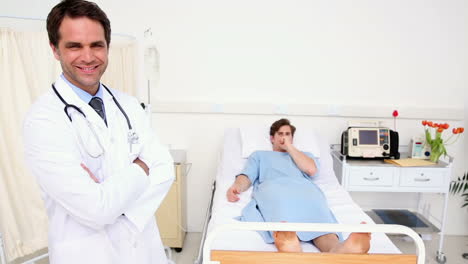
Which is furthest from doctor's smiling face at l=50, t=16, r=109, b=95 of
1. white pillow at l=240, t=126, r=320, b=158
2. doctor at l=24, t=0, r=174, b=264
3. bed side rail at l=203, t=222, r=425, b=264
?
white pillow at l=240, t=126, r=320, b=158

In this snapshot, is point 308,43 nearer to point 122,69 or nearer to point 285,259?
point 122,69

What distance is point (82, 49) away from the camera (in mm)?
1011

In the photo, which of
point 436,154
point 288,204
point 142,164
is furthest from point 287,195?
point 436,154

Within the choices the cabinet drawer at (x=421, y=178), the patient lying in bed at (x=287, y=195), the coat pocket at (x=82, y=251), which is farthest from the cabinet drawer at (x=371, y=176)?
the coat pocket at (x=82, y=251)

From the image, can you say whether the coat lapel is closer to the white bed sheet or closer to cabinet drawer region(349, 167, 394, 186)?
the white bed sheet

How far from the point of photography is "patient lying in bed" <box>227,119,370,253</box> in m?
1.37

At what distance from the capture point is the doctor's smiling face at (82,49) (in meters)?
0.99

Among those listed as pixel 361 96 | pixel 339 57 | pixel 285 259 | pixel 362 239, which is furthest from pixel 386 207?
pixel 285 259

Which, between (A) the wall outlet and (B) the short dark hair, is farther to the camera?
(A) the wall outlet

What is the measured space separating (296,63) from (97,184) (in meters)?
2.14

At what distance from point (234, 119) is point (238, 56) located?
541 mm

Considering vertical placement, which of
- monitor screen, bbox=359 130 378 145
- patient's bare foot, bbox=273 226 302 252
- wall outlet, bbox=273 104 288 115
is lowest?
patient's bare foot, bbox=273 226 302 252

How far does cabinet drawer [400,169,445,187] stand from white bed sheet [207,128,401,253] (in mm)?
558

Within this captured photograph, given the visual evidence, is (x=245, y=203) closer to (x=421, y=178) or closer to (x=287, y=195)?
(x=287, y=195)
